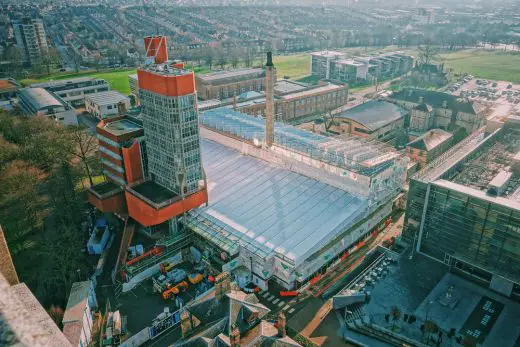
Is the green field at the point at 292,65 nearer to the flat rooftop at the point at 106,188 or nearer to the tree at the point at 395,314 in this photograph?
the flat rooftop at the point at 106,188

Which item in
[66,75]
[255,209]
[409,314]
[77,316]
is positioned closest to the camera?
[77,316]

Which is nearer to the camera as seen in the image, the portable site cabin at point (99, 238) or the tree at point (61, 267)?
the tree at point (61, 267)

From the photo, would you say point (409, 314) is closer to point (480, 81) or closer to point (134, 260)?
point (134, 260)

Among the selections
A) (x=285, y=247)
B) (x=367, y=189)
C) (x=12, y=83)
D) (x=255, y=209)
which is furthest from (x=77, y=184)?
(x=12, y=83)

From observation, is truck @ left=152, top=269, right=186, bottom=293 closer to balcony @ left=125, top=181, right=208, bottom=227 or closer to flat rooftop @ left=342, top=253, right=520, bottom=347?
balcony @ left=125, top=181, right=208, bottom=227

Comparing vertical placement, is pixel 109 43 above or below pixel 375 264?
above

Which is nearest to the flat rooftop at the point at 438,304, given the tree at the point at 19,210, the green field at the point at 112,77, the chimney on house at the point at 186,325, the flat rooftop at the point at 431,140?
the chimney on house at the point at 186,325

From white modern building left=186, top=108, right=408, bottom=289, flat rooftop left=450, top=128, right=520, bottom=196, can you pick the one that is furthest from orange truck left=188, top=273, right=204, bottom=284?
flat rooftop left=450, top=128, right=520, bottom=196

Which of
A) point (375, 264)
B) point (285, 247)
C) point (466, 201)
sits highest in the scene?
point (466, 201)
